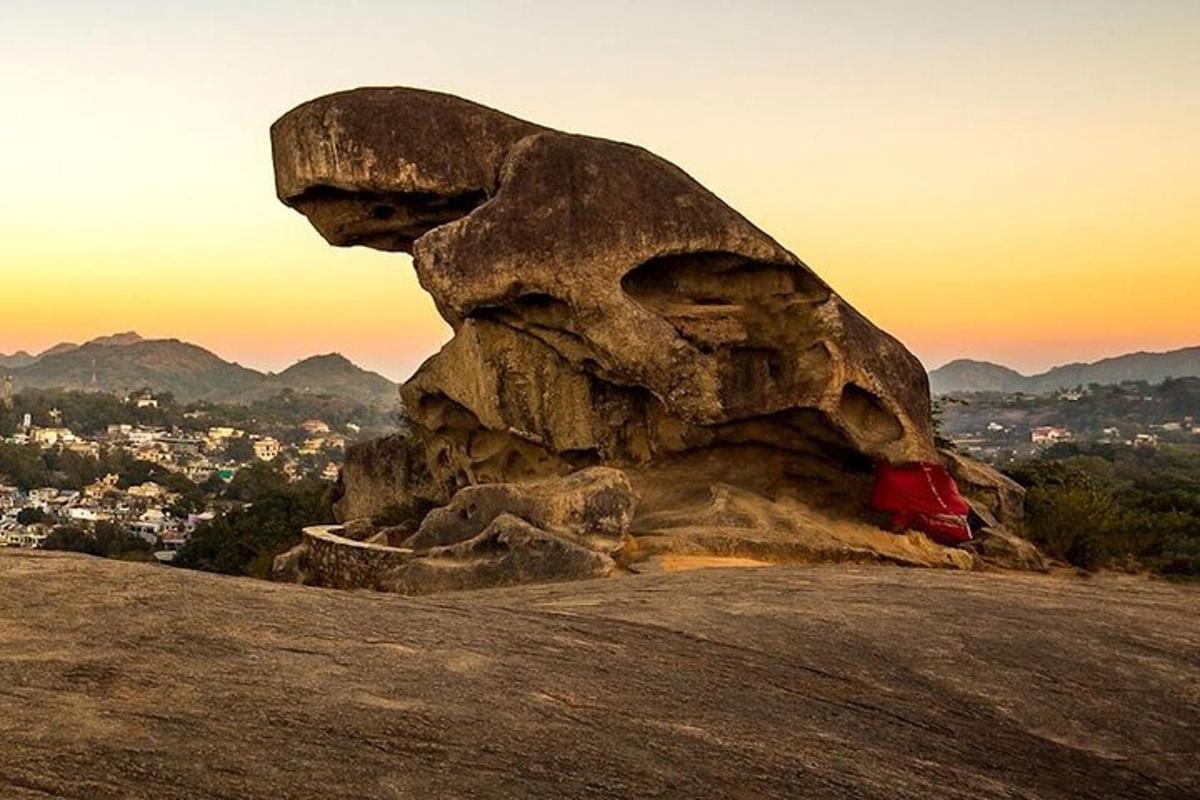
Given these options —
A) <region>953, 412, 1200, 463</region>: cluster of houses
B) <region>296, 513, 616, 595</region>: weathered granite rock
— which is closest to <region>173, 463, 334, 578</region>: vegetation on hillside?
<region>296, 513, 616, 595</region>: weathered granite rock

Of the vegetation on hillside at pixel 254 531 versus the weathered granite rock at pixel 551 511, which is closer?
the weathered granite rock at pixel 551 511

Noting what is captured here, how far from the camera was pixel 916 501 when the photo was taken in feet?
60.3

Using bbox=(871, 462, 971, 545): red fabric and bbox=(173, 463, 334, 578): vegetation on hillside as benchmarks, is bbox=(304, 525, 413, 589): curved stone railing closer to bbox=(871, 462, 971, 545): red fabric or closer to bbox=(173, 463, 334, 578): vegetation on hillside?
bbox=(871, 462, 971, 545): red fabric

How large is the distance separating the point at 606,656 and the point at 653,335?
1061 centimetres

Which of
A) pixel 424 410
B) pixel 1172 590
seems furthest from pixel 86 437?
pixel 1172 590

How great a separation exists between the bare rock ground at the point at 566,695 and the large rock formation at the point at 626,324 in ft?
28.2

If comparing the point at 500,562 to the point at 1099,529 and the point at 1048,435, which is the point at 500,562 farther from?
the point at 1048,435

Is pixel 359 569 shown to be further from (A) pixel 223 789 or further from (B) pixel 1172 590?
(A) pixel 223 789

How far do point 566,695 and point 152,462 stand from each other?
109 metres

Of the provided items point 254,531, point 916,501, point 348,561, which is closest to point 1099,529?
point 916,501

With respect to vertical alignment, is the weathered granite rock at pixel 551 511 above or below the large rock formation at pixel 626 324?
below

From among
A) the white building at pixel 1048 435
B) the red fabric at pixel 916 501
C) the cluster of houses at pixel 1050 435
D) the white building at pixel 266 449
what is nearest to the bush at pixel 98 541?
the red fabric at pixel 916 501

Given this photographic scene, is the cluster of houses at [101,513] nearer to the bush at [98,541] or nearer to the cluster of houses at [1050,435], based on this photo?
the bush at [98,541]

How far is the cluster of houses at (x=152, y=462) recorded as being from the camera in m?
66.4
